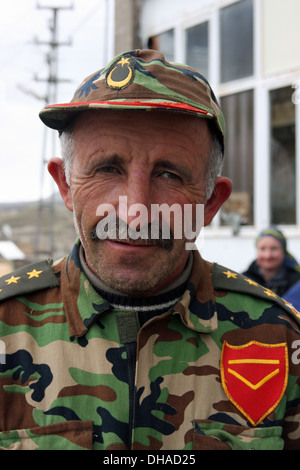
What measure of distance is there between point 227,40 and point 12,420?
6.47 m

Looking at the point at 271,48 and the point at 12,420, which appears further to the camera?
the point at 271,48

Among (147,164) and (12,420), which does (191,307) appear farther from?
(12,420)

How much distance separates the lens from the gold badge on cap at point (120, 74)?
1.31m

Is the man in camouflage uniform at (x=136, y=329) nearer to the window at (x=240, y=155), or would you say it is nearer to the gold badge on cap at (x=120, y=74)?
the gold badge on cap at (x=120, y=74)

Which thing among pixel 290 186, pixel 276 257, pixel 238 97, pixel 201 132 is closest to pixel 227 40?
pixel 238 97

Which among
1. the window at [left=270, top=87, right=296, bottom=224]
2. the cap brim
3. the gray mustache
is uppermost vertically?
the window at [left=270, top=87, right=296, bottom=224]

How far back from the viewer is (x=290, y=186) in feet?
19.1

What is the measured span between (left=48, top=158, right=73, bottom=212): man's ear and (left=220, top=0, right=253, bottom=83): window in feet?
18.1

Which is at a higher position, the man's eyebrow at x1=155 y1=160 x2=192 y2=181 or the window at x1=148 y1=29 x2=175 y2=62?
the window at x1=148 y1=29 x2=175 y2=62

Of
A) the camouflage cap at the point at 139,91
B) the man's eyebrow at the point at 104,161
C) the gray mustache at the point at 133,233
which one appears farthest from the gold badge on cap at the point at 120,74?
the gray mustache at the point at 133,233

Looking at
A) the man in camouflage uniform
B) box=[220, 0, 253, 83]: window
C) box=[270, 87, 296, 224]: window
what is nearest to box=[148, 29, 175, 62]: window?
box=[220, 0, 253, 83]: window

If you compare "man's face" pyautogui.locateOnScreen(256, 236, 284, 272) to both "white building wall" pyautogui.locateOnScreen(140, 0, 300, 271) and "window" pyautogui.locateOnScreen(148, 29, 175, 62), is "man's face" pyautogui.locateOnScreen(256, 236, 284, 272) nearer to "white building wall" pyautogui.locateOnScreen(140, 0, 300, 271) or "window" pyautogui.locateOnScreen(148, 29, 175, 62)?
"white building wall" pyautogui.locateOnScreen(140, 0, 300, 271)

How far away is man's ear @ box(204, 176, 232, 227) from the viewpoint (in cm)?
150
